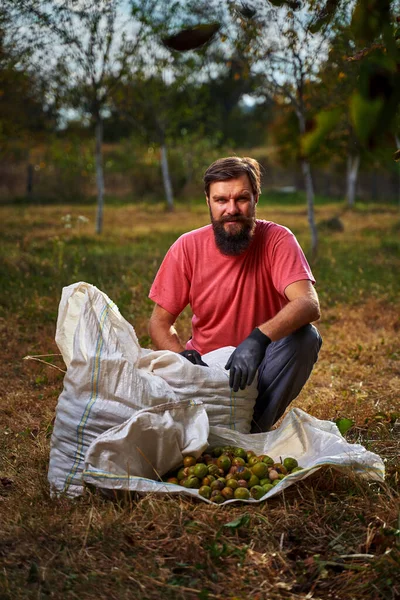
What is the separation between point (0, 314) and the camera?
571cm

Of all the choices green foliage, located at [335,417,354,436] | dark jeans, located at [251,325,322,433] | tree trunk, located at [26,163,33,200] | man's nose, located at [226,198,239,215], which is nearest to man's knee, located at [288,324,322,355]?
dark jeans, located at [251,325,322,433]

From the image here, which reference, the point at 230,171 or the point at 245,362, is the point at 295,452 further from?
the point at 230,171

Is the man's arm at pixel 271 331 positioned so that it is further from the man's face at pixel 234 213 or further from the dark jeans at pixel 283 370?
the man's face at pixel 234 213

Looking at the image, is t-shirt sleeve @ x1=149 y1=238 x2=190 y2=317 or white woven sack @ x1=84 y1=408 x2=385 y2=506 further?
t-shirt sleeve @ x1=149 y1=238 x2=190 y2=317

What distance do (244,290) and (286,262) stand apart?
0.91ft

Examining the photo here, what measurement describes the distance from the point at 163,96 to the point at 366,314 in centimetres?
1257

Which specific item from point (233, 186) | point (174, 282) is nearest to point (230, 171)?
point (233, 186)

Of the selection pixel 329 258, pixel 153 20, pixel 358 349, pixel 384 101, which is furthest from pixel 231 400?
pixel 153 20

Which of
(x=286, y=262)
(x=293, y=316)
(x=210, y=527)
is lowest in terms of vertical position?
(x=210, y=527)

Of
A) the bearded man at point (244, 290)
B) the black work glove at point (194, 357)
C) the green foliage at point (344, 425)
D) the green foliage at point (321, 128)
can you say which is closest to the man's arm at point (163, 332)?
the bearded man at point (244, 290)

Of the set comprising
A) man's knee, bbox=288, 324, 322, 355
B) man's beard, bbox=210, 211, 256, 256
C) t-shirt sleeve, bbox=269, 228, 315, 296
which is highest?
man's beard, bbox=210, 211, 256, 256

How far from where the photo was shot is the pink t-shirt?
326cm

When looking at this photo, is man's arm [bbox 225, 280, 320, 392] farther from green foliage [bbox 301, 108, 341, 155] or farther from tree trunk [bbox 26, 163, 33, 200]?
tree trunk [bbox 26, 163, 33, 200]

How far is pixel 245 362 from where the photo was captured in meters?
2.70
